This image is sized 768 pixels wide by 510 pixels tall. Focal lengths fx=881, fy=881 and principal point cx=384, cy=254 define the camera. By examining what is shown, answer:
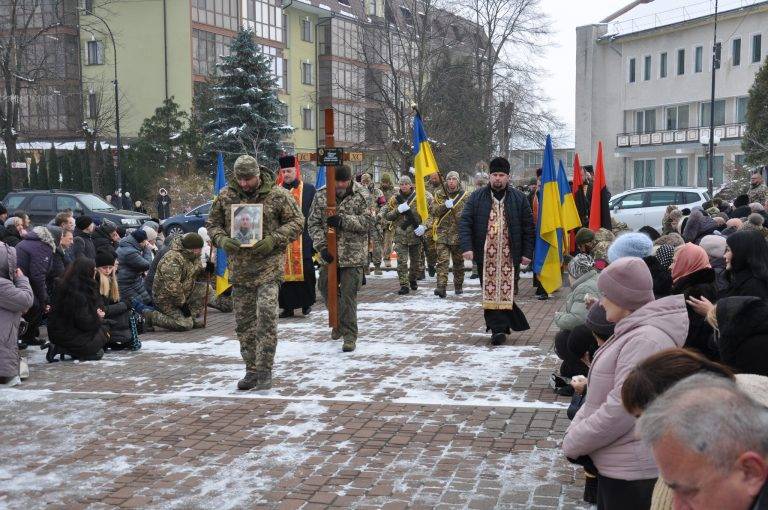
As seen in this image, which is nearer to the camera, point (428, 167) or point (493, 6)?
point (428, 167)

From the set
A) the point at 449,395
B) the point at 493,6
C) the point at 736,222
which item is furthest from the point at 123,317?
the point at 493,6

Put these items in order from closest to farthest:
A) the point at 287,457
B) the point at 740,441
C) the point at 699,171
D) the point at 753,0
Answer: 1. the point at 740,441
2. the point at 287,457
3. the point at 753,0
4. the point at 699,171

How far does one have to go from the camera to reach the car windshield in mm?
26141

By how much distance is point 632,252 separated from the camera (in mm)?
5488

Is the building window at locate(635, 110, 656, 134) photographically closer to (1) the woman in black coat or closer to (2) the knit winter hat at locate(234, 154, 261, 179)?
(1) the woman in black coat

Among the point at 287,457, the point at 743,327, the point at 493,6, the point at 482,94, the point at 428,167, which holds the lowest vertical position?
the point at 287,457

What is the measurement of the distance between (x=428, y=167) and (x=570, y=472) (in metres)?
6.90

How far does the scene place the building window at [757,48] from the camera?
47344 mm

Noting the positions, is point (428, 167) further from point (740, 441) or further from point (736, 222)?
point (740, 441)

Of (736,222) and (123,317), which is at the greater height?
(736,222)

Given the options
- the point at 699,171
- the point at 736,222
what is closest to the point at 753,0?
the point at 699,171

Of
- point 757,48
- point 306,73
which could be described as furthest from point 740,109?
point 306,73

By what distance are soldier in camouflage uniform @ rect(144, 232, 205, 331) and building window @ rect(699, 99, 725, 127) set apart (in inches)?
1785

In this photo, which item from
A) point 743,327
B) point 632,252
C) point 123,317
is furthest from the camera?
point 123,317
